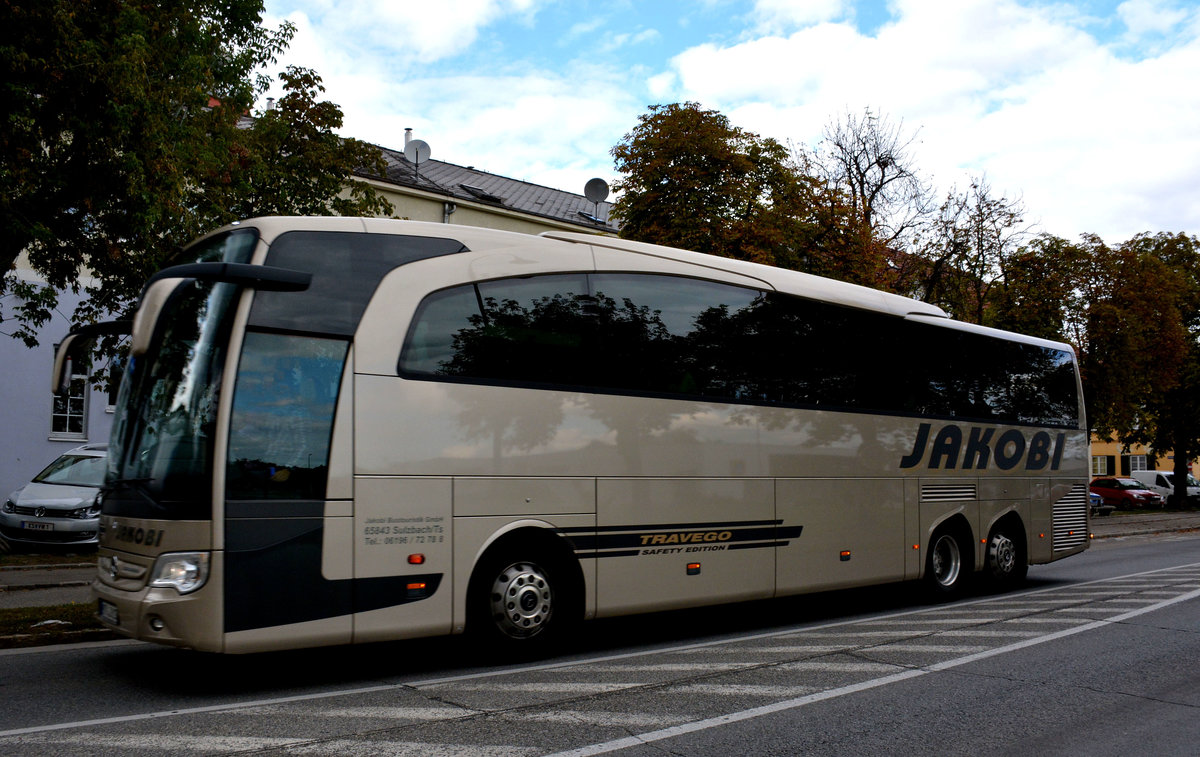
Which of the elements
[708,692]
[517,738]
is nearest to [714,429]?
[708,692]

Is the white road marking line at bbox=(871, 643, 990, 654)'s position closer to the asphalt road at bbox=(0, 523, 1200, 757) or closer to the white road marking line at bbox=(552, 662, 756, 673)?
the asphalt road at bbox=(0, 523, 1200, 757)

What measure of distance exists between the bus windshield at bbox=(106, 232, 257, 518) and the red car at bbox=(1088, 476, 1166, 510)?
46.3 meters

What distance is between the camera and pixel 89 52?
12.3 m

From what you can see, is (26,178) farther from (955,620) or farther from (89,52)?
(955,620)

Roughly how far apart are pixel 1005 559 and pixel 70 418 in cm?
2200

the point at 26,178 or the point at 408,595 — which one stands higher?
the point at 26,178

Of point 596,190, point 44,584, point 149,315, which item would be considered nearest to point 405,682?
point 149,315

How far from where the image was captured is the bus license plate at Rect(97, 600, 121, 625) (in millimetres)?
7098

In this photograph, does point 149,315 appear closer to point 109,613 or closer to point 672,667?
point 109,613

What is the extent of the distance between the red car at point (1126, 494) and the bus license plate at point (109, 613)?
46342 millimetres

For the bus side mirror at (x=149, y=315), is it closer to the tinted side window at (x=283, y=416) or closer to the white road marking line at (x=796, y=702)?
the tinted side window at (x=283, y=416)

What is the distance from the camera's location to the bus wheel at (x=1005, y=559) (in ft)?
43.8

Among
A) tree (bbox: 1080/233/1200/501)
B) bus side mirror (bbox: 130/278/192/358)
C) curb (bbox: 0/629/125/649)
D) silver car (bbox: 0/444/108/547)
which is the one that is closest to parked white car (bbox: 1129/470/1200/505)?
tree (bbox: 1080/233/1200/501)

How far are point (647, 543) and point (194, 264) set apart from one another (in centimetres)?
445
